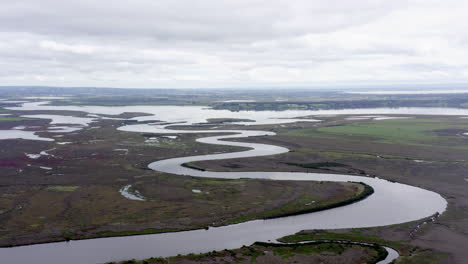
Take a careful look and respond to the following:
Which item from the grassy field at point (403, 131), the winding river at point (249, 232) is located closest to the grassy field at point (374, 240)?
the winding river at point (249, 232)

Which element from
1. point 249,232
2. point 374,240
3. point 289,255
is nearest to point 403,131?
point 374,240

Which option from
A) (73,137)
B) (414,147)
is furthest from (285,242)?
(73,137)

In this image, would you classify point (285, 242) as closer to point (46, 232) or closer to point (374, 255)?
point (374, 255)

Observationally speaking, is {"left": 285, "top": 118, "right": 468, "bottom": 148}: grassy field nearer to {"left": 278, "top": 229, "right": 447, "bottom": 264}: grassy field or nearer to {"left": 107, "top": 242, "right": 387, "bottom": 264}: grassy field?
{"left": 278, "top": 229, "right": 447, "bottom": 264}: grassy field

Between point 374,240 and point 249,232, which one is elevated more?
point 374,240

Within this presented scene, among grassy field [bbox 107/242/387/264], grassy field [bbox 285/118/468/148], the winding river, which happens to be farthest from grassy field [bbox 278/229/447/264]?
grassy field [bbox 285/118/468/148]

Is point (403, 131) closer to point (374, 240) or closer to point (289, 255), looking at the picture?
point (374, 240)

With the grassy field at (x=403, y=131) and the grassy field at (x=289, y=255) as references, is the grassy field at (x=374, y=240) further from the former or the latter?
the grassy field at (x=403, y=131)

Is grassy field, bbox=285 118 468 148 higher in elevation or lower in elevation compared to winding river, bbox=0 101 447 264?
higher
